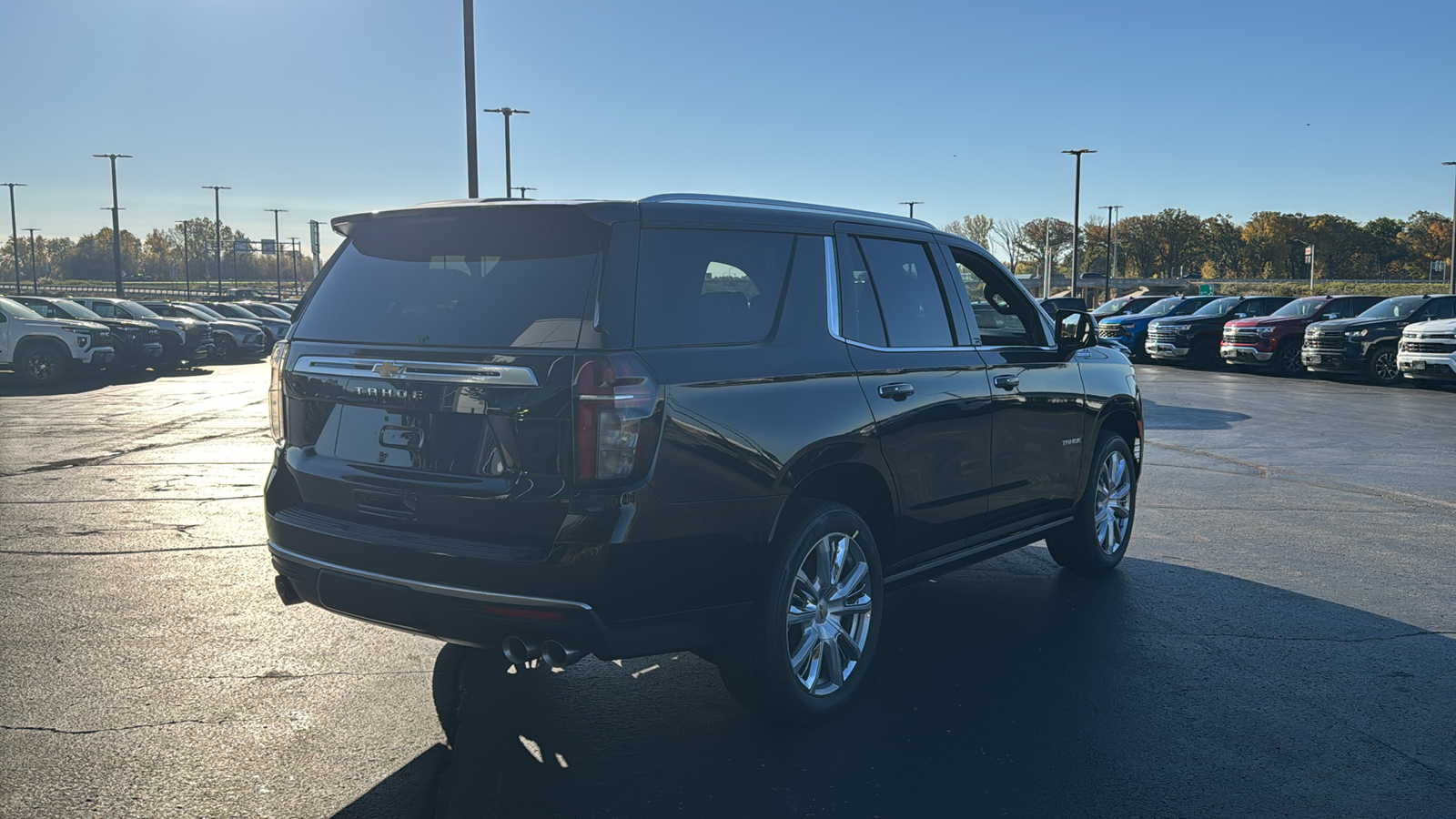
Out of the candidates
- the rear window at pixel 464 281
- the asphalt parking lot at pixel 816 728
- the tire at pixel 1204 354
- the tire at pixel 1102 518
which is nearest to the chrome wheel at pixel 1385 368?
the tire at pixel 1204 354

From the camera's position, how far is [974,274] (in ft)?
18.8

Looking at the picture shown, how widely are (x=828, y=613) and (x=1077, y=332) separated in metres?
2.67

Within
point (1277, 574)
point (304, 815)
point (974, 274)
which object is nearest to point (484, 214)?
point (304, 815)

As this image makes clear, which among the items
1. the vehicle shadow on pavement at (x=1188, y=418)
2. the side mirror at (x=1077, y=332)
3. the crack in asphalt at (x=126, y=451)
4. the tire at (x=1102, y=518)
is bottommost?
the vehicle shadow on pavement at (x=1188, y=418)

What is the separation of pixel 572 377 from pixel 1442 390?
22.5 m

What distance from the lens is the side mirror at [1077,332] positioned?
6.11 meters

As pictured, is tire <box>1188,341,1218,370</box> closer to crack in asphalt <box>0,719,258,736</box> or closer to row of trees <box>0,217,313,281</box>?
crack in asphalt <box>0,719,258,736</box>

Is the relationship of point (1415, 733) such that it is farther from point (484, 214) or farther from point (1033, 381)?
point (484, 214)

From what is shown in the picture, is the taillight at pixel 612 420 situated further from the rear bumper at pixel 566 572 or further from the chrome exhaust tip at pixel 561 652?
the chrome exhaust tip at pixel 561 652

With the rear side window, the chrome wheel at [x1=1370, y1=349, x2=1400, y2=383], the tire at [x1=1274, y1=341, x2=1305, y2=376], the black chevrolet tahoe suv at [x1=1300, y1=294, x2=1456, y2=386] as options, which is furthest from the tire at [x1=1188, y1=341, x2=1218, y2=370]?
the rear side window

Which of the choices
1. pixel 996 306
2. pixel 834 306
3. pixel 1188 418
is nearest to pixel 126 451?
pixel 996 306

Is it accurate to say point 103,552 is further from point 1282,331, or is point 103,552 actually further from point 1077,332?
point 1282,331

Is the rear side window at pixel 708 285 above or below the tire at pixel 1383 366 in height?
above

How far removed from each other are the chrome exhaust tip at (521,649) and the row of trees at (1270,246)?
13802 cm
